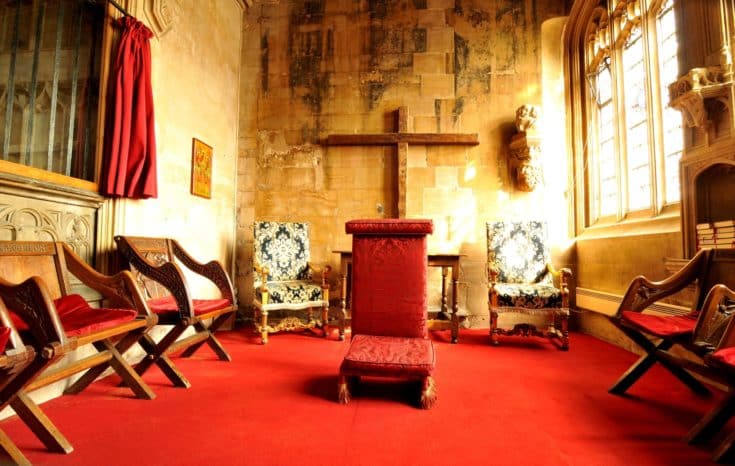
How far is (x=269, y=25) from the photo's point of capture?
193 inches

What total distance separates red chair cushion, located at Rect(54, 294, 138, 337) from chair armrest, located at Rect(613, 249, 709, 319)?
2938 millimetres

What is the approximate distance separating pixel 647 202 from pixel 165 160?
4.59 m

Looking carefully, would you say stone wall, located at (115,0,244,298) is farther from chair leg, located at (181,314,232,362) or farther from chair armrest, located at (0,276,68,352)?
chair armrest, located at (0,276,68,352)

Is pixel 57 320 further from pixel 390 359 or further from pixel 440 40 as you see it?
pixel 440 40

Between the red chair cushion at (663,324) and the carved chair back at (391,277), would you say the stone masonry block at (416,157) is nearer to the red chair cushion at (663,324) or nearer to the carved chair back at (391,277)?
the carved chair back at (391,277)

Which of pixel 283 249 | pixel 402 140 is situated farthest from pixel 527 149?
pixel 283 249

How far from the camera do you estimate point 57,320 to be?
1.54 m

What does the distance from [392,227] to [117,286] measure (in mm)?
1716

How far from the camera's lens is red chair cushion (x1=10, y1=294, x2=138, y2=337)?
1699mm

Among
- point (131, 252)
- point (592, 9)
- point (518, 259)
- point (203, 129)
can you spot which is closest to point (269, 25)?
point (203, 129)

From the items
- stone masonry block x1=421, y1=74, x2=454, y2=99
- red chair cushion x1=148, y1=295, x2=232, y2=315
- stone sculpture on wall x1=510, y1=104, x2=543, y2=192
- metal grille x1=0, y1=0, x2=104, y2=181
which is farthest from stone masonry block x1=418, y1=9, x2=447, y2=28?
red chair cushion x1=148, y1=295, x2=232, y2=315

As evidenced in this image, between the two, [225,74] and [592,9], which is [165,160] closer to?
[225,74]

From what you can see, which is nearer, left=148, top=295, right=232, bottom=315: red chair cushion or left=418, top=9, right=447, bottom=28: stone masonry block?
left=148, top=295, right=232, bottom=315: red chair cushion

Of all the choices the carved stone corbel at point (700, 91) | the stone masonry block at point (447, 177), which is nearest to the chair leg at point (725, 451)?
the carved stone corbel at point (700, 91)
